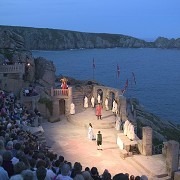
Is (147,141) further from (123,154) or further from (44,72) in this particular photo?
(44,72)

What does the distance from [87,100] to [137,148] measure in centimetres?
1061

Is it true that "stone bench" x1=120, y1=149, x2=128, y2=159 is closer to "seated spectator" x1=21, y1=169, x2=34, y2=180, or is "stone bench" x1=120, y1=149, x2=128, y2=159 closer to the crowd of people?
the crowd of people

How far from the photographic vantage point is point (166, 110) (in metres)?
63.9

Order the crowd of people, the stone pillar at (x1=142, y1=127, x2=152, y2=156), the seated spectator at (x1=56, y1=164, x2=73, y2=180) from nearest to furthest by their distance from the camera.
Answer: the crowd of people
the seated spectator at (x1=56, y1=164, x2=73, y2=180)
the stone pillar at (x1=142, y1=127, x2=152, y2=156)

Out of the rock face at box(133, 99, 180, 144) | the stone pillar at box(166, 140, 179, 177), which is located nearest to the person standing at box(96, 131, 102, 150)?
the stone pillar at box(166, 140, 179, 177)


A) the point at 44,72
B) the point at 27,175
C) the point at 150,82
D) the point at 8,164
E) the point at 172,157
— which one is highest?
the point at 44,72

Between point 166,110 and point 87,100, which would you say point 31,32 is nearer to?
point 166,110

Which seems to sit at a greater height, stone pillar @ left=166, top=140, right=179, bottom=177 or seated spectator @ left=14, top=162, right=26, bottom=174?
seated spectator @ left=14, top=162, right=26, bottom=174

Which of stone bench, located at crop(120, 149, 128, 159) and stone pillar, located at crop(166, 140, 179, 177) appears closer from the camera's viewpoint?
stone pillar, located at crop(166, 140, 179, 177)

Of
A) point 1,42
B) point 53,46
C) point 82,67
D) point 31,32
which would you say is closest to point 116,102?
point 1,42

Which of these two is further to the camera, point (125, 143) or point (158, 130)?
point (158, 130)

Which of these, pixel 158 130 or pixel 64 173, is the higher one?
pixel 64 173

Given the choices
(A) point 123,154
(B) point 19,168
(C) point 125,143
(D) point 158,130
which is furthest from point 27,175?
(D) point 158,130

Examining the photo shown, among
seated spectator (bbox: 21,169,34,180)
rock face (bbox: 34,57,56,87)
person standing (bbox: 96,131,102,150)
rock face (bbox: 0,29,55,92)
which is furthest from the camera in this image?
rock face (bbox: 34,57,56,87)
